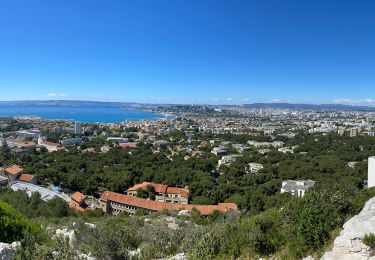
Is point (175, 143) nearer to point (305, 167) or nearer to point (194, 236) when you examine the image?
point (305, 167)

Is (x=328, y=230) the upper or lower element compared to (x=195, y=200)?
upper

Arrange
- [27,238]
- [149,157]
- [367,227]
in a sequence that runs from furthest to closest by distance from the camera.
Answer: [149,157], [27,238], [367,227]

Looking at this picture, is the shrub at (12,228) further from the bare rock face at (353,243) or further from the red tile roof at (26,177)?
the red tile roof at (26,177)

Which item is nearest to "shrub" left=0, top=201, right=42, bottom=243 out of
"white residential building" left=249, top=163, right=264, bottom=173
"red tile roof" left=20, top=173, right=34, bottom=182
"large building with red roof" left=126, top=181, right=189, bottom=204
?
"large building with red roof" left=126, top=181, right=189, bottom=204

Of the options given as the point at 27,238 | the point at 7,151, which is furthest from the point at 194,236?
the point at 7,151

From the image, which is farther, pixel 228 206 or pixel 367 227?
pixel 228 206

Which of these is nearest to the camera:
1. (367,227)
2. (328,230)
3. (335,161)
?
(367,227)

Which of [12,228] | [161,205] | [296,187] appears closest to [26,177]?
[161,205]

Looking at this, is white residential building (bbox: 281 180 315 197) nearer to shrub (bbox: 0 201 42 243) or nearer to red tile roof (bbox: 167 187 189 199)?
red tile roof (bbox: 167 187 189 199)

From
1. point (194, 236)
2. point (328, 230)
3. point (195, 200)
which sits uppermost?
point (328, 230)

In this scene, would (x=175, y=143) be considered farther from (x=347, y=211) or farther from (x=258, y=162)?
(x=347, y=211)
